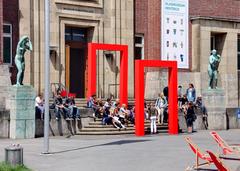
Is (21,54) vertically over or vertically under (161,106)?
over

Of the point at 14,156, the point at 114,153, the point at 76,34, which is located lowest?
the point at 114,153

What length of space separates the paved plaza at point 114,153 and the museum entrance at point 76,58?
9.24 metres

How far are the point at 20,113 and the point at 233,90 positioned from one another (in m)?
19.5

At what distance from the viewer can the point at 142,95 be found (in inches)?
1136

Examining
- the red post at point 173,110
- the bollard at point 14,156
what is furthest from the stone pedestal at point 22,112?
the bollard at point 14,156

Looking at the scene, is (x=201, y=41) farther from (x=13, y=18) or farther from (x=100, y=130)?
(x=100, y=130)

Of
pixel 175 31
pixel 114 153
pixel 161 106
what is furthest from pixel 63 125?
pixel 175 31

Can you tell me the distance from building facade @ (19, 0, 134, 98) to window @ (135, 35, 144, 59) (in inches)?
39.7

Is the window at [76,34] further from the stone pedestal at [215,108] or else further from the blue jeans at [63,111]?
the blue jeans at [63,111]

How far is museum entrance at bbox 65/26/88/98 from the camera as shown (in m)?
36.2

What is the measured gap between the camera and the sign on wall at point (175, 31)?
1537 inches

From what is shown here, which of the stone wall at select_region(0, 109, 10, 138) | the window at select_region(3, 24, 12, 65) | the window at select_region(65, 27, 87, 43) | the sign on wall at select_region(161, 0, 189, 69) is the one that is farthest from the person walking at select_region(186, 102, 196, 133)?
the window at select_region(3, 24, 12, 65)

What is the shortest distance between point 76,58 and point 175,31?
22.2 ft

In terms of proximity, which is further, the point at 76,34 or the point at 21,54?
the point at 76,34
